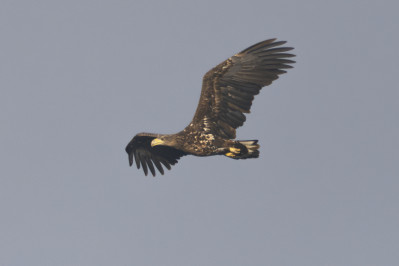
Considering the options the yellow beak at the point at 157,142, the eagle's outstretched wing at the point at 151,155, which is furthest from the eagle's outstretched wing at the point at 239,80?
the eagle's outstretched wing at the point at 151,155

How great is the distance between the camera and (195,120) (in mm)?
22812

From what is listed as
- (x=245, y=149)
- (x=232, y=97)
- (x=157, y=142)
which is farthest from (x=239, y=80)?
(x=157, y=142)

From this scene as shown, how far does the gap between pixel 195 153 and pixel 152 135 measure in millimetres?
2142

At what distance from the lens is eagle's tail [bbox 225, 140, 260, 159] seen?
73.2 feet

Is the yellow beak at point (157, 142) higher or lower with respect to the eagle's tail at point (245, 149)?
higher

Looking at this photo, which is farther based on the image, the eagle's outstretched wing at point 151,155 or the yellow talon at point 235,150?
the eagle's outstretched wing at point 151,155

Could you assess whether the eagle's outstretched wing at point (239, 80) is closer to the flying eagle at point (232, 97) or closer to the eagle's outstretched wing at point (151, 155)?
the flying eagle at point (232, 97)

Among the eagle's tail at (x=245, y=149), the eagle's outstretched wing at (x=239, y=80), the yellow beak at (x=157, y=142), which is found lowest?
the eagle's tail at (x=245, y=149)

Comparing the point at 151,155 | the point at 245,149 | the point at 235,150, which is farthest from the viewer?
the point at 151,155

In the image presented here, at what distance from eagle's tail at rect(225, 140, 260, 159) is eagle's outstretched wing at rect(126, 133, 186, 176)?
13.3 ft

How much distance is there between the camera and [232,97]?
2256 centimetres

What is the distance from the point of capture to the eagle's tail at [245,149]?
73.2 ft

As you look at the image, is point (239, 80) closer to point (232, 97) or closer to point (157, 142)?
point (232, 97)

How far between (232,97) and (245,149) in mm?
1557
